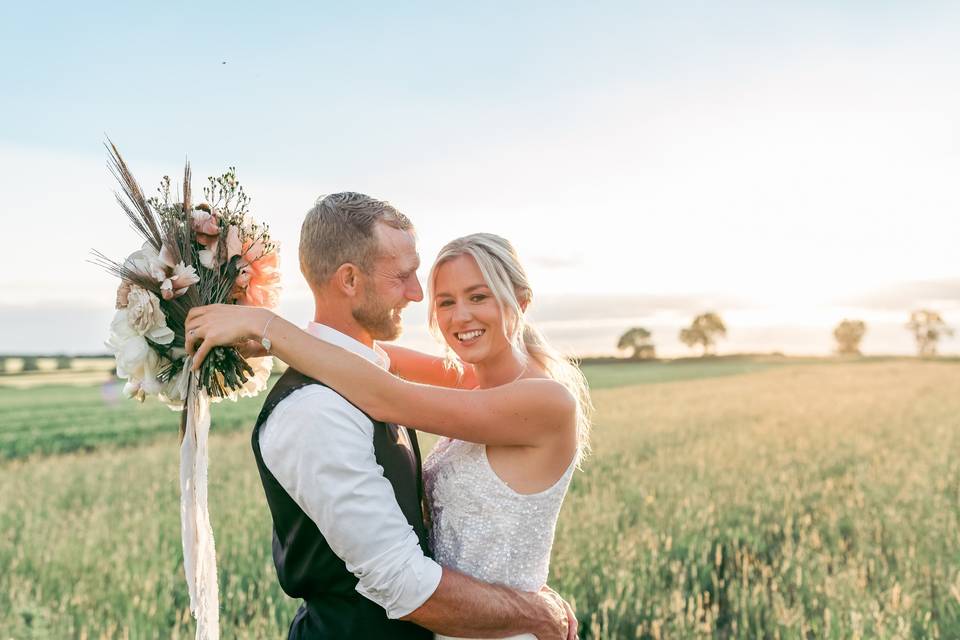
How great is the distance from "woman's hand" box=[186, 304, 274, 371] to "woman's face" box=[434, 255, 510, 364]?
75 cm

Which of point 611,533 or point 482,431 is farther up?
point 482,431

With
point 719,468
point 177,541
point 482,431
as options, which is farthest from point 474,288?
point 719,468

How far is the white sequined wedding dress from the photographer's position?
313 cm

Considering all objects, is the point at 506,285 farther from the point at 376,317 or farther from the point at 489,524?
the point at 489,524

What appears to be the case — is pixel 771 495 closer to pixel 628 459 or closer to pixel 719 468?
pixel 719 468

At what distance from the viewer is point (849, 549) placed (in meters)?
7.82

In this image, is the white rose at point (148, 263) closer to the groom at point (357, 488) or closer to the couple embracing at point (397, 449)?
the couple embracing at point (397, 449)

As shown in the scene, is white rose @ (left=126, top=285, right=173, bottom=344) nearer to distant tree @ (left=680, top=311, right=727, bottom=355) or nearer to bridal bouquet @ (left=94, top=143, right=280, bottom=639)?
bridal bouquet @ (left=94, top=143, right=280, bottom=639)

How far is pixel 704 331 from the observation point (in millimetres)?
136125

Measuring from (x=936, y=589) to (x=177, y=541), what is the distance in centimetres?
660

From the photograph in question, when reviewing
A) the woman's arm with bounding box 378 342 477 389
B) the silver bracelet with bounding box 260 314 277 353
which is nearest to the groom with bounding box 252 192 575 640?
the silver bracelet with bounding box 260 314 277 353

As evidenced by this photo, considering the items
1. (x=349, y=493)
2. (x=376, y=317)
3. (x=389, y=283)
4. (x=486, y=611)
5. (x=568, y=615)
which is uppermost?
(x=389, y=283)

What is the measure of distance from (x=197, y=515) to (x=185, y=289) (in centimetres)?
100

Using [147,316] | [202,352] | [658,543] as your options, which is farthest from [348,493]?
[658,543]
